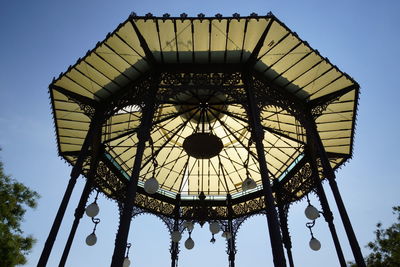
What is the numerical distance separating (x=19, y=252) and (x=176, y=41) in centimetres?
1174

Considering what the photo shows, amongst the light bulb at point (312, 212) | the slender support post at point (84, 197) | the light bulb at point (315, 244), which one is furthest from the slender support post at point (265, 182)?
the slender support post at point (84, 197)

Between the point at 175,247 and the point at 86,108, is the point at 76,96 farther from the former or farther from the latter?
the point at 175,247


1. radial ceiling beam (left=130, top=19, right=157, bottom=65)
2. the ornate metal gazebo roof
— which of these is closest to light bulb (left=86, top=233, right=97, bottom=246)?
Answer: the ornate metal gazebo roof

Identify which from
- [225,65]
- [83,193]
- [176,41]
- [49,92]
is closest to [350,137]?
[225,65]

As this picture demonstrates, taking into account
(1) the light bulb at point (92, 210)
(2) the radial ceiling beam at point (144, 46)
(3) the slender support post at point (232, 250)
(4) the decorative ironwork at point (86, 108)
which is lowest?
(1) the light bulb at point (92, 210)

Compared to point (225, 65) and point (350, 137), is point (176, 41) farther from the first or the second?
point (350, 137)

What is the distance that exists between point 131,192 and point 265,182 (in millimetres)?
3764

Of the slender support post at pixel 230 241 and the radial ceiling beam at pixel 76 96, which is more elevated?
the radial ceiling beam at pixel 76 96

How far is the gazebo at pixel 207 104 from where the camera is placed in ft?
32.2

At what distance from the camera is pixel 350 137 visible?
14.6m

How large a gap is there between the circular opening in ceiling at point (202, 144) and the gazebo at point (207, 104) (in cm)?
5

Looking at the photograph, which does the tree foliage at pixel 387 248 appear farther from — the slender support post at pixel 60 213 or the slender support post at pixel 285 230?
the slender support post at pixel 60 213

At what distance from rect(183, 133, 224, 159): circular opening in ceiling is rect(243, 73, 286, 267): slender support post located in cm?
350

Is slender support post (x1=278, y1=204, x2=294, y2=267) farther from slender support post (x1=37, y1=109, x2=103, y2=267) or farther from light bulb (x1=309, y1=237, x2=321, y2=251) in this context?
slender support post (x1=37, y1=109, x2=103, y2=267)
